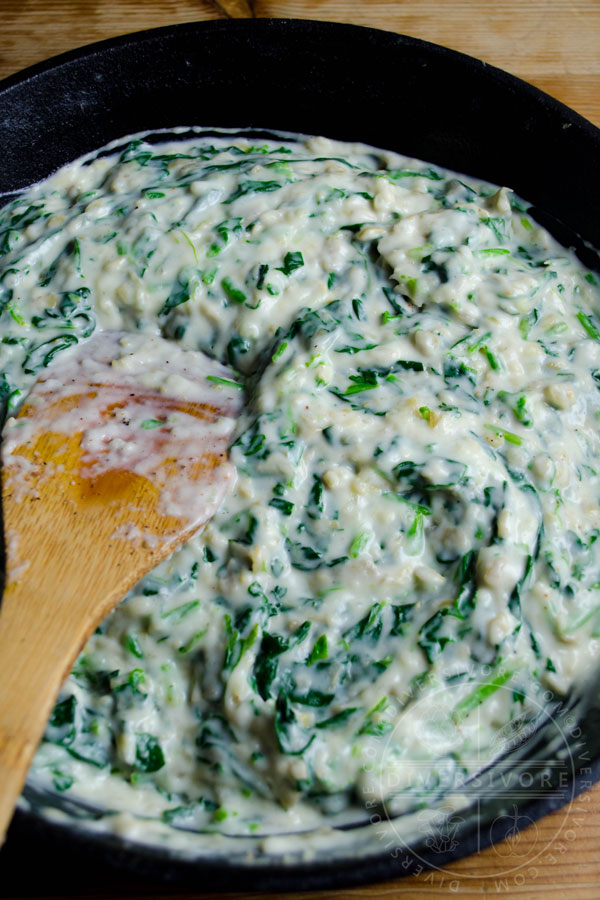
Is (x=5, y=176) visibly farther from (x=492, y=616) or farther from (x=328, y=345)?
(x=492, y=616)

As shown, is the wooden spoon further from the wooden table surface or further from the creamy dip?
the wooden table surface

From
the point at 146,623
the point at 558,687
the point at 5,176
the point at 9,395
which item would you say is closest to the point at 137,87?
the point at 5,176

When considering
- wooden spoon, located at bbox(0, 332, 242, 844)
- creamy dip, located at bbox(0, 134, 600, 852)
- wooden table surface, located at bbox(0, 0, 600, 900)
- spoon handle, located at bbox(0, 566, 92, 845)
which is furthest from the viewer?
wooden table surface, located at bbox(0, 0, 600, 900)

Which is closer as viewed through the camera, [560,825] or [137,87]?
[560,825]

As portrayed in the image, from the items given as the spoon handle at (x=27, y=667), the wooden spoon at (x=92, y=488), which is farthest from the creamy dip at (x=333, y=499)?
the spoon handle at (x=27, y=667)

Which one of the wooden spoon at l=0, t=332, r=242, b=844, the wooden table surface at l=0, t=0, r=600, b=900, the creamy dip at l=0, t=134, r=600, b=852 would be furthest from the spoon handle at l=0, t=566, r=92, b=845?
the wooden table surface at l=0, t=0, r=600, b=900

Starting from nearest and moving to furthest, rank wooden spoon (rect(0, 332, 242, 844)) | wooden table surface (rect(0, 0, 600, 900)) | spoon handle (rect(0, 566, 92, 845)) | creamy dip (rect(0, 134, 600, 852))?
spoon handle (rect(0, 566, 92, 845)) < wooden spoon (rect(0, 332, 242, 844)) < creamy dip (rect(0, 134, 600, 852)) < wooden table surface (rect(0, 0, 600, 900))

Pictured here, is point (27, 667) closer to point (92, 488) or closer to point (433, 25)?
point (92, 488)
